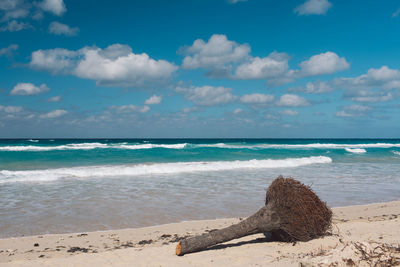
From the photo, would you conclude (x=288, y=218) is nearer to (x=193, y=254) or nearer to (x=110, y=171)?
(x=193, y=254)

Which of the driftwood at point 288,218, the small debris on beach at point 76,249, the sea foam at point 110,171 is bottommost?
the small debris on beach at point 76,249

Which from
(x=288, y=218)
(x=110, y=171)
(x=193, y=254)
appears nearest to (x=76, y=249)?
(x=193, y=254)

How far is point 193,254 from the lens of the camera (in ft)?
17.0

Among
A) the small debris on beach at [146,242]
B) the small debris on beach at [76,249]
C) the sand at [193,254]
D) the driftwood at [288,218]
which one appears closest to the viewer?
the sand at [193,254]

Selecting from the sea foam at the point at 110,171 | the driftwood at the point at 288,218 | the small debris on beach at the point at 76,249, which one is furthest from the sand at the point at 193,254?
the sea foam at the point at 110,171

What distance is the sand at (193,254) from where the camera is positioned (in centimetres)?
431

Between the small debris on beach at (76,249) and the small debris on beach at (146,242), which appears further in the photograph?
the small debris on beach at (146,242)

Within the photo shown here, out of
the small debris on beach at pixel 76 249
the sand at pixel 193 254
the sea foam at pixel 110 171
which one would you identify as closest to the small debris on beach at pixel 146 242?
the sand at pixel 193 254

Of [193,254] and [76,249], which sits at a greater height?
[193,254]

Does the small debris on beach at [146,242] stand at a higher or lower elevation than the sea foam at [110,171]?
lower

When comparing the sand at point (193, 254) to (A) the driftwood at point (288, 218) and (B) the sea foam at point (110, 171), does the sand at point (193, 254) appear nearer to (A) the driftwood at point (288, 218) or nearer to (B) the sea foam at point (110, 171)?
(A) the driftwood at point (288, 218)

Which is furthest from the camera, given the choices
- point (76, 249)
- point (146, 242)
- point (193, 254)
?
point (146, 242)

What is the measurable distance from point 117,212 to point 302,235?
5431 mm

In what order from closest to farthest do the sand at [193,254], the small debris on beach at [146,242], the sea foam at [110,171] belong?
1. the sand at [193,254]
2. the small debris on beach at [146,242]
3. the sea foam at [110,171]
